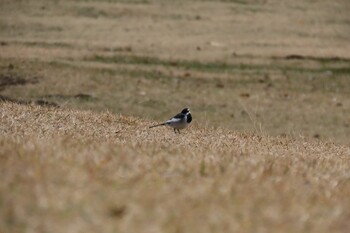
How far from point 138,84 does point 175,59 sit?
4.86 m

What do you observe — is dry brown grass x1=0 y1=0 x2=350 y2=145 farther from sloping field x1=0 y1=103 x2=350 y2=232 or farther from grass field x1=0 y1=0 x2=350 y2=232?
sloping field x1=0 y1=103 x2=350 y2=232

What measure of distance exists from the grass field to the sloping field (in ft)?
0.05

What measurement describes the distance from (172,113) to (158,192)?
18930 millimetres

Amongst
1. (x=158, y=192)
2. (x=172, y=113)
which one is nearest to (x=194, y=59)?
(x=172, y=113)

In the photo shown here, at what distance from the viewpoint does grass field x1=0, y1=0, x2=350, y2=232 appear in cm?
433

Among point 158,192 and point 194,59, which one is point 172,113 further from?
point 158,192

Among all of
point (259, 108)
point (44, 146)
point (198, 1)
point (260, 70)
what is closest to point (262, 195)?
point (44, 146)

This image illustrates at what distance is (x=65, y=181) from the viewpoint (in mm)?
4609

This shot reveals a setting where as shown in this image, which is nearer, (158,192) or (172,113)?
(158,192)

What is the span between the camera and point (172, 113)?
23.5 metres

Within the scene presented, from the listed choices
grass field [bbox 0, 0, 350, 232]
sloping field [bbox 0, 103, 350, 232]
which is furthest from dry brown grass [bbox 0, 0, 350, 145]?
sloping field [bbox 0, 103, 350, 232]

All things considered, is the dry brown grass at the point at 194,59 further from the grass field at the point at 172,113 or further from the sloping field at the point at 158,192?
the sloping field at the point at 158,192

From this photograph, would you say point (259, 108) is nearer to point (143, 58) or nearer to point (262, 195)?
point (143, 58)

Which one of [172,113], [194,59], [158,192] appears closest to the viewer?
[158,192]
